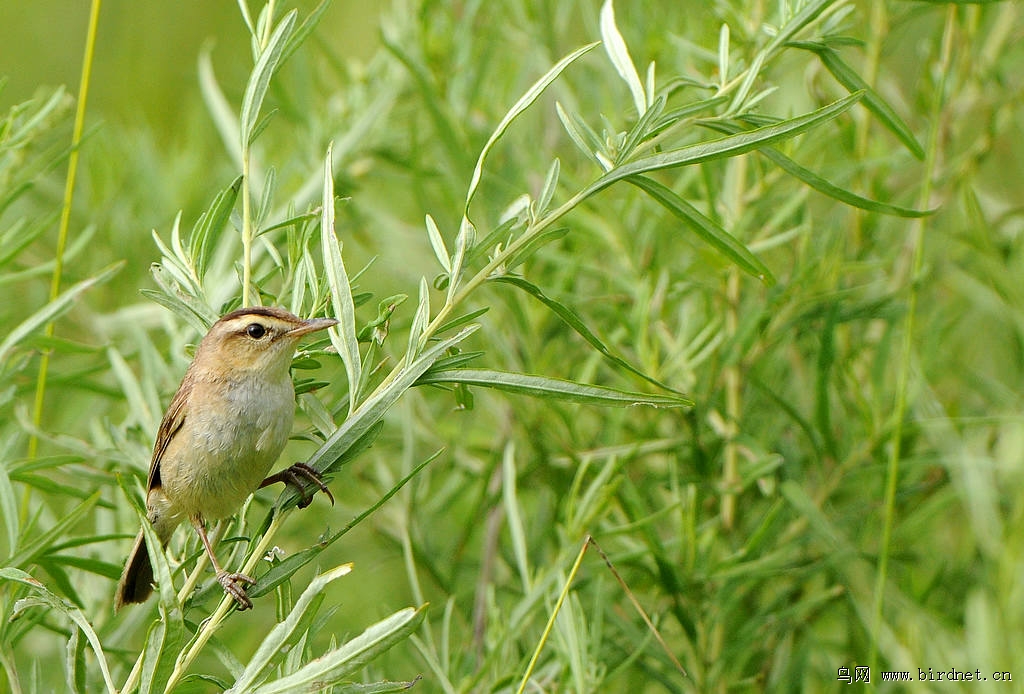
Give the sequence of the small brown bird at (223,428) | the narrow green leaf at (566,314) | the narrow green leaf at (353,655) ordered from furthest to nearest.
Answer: the small brown bird at (223,428) < the narrow green leaf at (566,314) < the narrow green leaf at (353,655)

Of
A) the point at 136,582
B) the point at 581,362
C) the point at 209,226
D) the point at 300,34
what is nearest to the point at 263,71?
the point at 300,34

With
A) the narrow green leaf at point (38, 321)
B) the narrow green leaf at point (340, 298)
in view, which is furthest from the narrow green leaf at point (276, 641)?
the narrow green leaf at point (38, 321)

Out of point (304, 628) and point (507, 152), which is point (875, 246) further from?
Answer: point (304, 628)

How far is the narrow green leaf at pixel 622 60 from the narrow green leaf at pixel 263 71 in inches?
20.2

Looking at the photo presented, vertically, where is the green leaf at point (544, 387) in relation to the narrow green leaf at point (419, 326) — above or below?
below

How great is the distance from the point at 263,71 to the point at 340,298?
0.43 m

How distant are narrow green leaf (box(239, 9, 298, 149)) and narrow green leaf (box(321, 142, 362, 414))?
237 millimetres

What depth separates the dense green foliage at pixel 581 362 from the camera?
1.70 m

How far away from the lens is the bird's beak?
181cm

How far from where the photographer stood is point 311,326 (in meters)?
1.87

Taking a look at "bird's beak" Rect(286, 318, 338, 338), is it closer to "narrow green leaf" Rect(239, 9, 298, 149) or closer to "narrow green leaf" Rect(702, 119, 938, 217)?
"narrow green leaf" Rect(239, 9, 298, 149)

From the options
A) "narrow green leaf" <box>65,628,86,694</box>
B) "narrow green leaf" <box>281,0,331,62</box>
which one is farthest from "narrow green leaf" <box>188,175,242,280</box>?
"narrow green leaf" <box>65,628,86,694</box>

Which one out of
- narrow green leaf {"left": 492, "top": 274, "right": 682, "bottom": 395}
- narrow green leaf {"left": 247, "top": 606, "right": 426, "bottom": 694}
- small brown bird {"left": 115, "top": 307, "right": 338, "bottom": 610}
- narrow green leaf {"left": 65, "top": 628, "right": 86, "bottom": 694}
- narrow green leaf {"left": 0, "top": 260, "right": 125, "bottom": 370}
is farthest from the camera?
narrow green leaf {"left": 0, "top": 260, "right": 125, "bottom": 370}

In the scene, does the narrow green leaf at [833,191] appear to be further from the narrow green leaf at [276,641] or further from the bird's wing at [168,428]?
the bird's wing at [168,428]
